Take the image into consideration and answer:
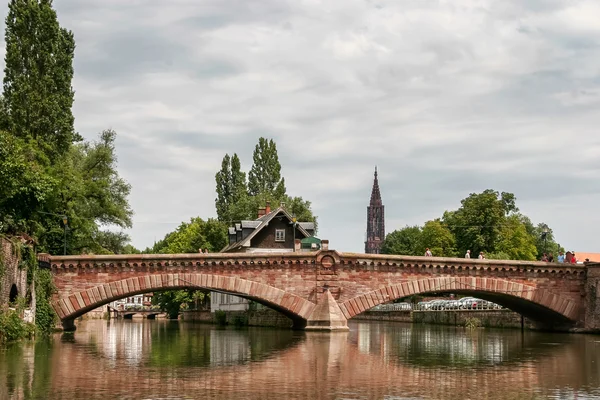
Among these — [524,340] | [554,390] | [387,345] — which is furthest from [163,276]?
[554,390]

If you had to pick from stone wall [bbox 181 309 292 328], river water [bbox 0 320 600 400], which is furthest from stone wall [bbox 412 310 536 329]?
river water [bbox 0 320 600 400]

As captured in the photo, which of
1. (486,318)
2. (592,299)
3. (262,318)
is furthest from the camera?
(262,318)

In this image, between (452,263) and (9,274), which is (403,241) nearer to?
(452,263)

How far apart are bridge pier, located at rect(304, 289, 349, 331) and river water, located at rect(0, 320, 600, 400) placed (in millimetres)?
8769

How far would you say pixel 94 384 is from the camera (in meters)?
20.7

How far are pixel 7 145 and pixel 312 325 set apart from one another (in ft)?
57.1

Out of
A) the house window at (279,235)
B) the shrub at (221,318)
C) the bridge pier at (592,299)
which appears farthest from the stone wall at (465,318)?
the shrub at (221,318)

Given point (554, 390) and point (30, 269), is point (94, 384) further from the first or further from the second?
point (30, 269)

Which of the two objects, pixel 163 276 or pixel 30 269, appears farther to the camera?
pixel 163 276

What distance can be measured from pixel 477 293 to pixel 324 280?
29.8 ft

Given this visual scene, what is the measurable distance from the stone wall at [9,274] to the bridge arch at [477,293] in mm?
16614

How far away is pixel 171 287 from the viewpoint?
45.9m

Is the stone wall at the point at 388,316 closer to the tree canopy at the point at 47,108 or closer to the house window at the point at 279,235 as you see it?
the house window at the point at 279,235

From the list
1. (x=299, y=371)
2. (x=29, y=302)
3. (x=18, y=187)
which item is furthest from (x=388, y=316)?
(x=299, y=371)
